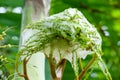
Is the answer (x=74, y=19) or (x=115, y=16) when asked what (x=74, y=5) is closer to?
(x=115, y=16)

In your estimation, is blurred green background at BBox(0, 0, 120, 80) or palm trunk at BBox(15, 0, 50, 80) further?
blurred green background at BBox(0, 0, 120, 80)

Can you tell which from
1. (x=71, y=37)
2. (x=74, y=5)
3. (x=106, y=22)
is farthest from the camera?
(x=106, y=22)

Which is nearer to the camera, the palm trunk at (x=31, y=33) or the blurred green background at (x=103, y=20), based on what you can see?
the palm trunk at (x=31, y=33)

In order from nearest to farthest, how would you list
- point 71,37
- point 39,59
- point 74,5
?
1. point 71,37
2. point 39,59
3. point 74,5

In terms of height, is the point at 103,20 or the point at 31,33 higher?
the point at 103,20

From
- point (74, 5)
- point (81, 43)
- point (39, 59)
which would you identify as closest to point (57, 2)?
point (74, 5)

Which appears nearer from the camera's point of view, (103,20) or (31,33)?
(31,33)

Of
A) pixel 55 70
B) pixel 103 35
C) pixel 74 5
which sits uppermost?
pixel 74 5

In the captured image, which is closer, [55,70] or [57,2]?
[55,70]
